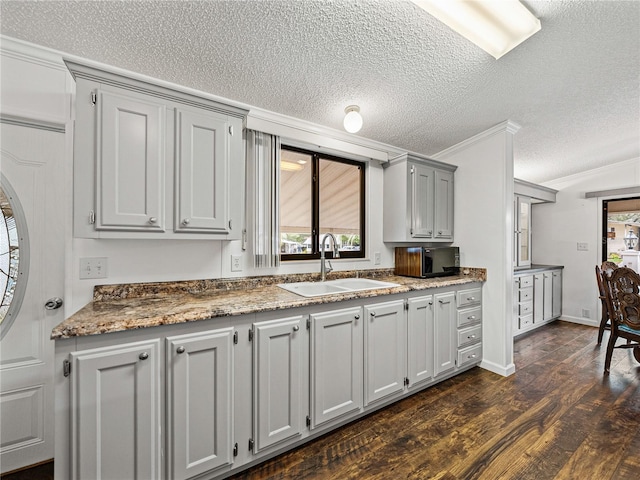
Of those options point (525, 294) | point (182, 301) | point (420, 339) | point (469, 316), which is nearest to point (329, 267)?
point (420, 339)

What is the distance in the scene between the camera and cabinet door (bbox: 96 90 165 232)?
144 cm

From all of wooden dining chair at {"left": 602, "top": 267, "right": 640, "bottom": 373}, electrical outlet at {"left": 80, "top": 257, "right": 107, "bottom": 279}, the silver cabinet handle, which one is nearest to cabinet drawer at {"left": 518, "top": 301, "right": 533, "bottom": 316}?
wooden dining chair at {"left": 602, "top": 267, "right": 640, "bottom": 373}

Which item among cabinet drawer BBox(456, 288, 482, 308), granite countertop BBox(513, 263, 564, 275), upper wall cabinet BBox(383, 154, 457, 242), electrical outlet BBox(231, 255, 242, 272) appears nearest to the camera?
electrical outlet BBox(231, 255, 242, 272)

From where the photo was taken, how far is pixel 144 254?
5.96 ft

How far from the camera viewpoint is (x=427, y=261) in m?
2.69

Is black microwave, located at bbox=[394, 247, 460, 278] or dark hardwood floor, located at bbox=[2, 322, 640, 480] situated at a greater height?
black microwave, located at bbox=[394, 247, 460, 278]

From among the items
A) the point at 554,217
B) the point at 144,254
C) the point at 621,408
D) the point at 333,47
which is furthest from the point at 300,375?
the point at 554,217

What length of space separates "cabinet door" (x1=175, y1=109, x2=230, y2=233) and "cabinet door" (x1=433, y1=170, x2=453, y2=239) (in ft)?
7.24

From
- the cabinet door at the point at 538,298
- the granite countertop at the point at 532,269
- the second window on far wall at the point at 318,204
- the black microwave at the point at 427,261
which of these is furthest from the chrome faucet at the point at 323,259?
the cabinet door at the point at 538,298

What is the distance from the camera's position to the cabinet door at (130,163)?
4.73ft

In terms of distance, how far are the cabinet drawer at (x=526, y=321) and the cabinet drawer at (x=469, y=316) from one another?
5.25ft

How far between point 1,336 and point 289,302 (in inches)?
60.9

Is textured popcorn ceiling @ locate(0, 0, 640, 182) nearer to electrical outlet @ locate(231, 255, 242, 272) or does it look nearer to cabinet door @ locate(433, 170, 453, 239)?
cabinet door @ locate(433, 170, 453, 239)

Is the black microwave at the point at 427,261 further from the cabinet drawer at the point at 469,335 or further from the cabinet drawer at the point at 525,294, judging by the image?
the cabinet drawer at the point at 525,294
